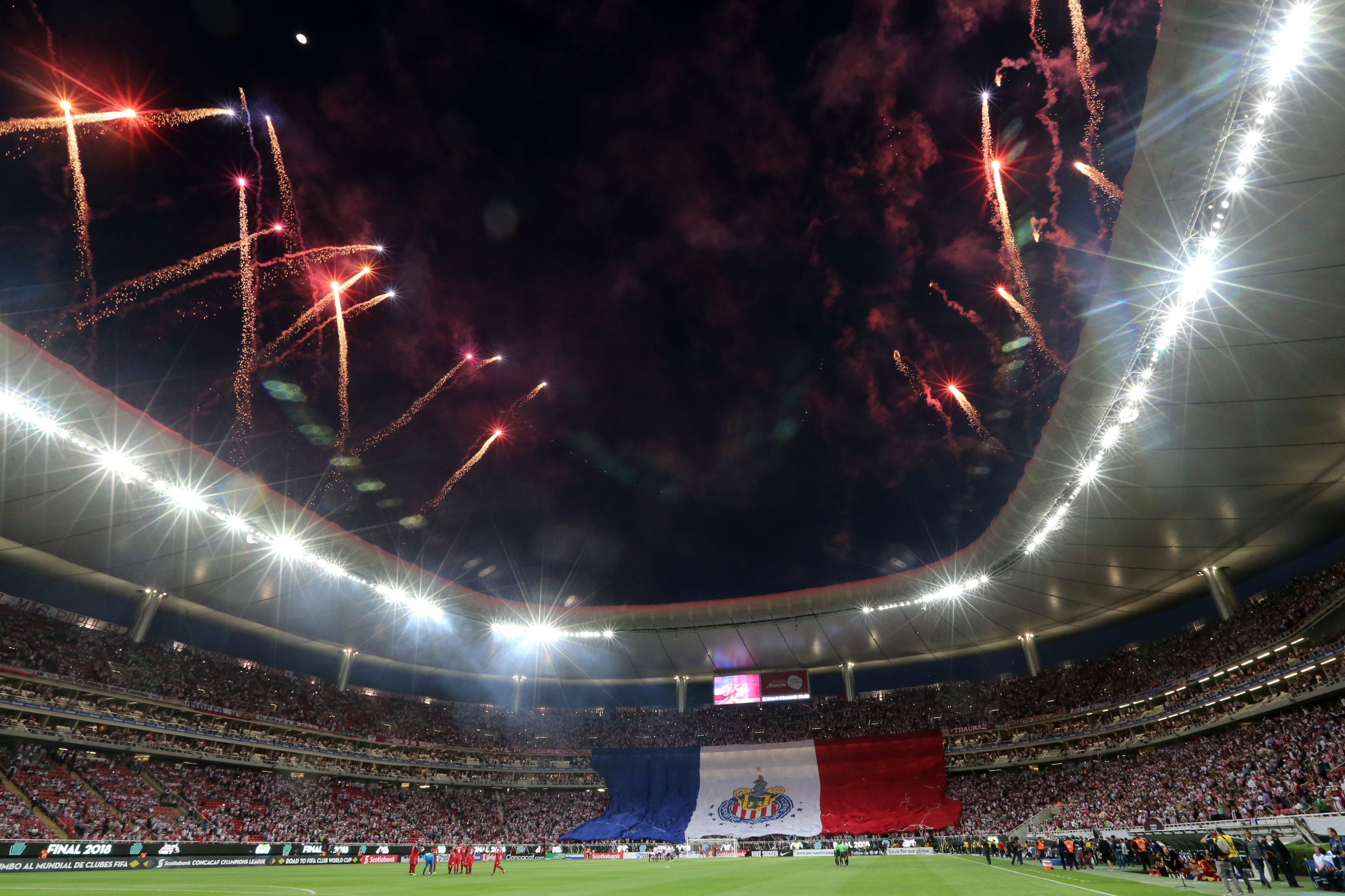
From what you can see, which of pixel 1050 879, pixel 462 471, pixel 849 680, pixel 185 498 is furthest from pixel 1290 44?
pixel 849 680

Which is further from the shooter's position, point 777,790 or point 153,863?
point 777,790

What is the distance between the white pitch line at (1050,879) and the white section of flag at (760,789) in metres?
28.3

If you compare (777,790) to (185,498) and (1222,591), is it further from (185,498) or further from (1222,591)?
(185,498)

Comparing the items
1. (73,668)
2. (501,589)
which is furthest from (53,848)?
(501,589)

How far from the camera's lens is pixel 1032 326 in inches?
1203

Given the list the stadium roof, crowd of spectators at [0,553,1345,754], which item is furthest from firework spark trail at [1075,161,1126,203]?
crowd of spectators at [0,553,1345,754]

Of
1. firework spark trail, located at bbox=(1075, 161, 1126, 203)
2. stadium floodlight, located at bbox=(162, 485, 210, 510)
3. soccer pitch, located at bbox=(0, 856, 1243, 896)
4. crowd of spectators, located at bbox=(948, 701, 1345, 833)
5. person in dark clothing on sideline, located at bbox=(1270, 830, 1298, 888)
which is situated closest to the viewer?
person in dark clothing on sideline, located at bbox=(1270, 830, 1298, 888)

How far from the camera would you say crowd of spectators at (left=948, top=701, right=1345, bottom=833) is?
1132 inches

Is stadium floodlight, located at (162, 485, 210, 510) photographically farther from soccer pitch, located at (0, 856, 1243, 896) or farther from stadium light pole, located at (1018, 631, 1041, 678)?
stadium light pole, located at (1018, 631, 1041, 678)

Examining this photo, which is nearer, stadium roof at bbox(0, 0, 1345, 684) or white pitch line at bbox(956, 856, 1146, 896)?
white pitch line at bbox(956, 856, 1146, 896)

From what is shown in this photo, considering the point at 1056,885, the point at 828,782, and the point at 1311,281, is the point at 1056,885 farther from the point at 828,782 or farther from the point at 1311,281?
the point at 828,782

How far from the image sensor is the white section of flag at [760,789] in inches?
2277

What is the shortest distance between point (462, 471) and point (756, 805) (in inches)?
1548

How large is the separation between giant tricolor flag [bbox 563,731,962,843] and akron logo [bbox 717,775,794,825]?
0.21ft
